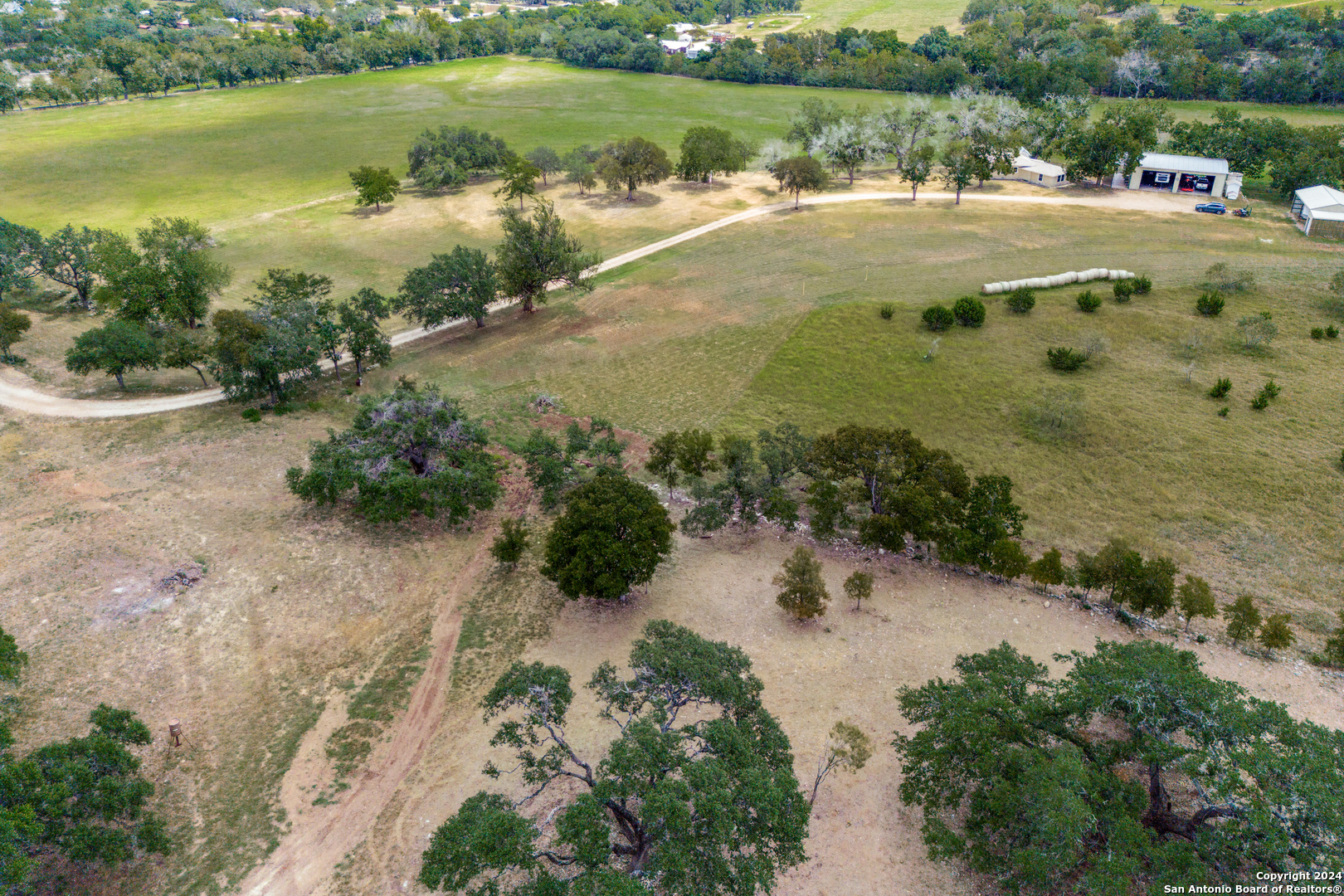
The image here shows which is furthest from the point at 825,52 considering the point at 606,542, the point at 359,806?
the point at 359,806

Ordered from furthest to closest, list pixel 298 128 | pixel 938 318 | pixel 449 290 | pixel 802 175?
pixel 298 128, pixel 802 175, pixel 449 290, pixel 938 318

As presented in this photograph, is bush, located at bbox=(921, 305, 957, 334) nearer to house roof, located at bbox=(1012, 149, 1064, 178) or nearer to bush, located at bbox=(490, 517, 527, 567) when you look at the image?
bush, located at bbox=(490, 517, 527, 567)

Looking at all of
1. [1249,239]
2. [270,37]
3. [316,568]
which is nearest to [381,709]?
[316,568]

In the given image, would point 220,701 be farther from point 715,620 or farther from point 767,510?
point 767,510

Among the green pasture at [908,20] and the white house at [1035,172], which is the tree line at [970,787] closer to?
the white house at [1035,172]

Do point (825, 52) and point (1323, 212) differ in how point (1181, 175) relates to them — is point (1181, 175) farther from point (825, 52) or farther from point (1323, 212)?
point (825, 52)

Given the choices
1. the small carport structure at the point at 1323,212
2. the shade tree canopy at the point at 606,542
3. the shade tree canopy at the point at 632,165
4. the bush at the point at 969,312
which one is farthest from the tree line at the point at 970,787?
the shade tree canopy at the point at 632,165

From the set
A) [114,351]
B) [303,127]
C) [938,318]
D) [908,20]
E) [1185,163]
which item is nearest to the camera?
[114,351]
